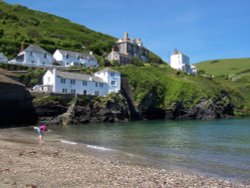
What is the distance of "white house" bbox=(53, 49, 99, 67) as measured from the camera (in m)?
118

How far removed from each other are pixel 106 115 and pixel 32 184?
2924 inches

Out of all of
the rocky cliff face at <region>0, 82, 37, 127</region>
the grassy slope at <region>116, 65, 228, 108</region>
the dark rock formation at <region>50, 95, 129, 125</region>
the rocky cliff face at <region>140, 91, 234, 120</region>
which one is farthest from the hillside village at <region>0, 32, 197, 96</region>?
the rocky cliff face at <region>140, 91, 234, 120</region>

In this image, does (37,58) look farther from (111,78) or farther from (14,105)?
(14,105)

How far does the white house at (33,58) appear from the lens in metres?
105

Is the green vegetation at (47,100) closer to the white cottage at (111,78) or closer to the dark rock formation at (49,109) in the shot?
the dark rock formation at (49,109)

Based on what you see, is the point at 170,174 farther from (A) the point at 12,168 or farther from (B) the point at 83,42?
(B) the point at 83,42

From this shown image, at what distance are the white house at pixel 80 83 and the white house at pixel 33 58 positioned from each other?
49.0 feet

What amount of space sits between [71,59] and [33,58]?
50.7ft

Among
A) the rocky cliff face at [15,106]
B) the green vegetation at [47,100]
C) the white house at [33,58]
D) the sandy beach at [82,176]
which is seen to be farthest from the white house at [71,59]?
the sandy beach at [82,176]

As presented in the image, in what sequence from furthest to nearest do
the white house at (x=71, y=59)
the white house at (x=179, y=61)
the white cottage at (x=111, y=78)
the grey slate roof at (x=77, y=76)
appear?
1. the white house at (x=179, y=61)
2. the white house at (x=71, y=59)
3. the white cottage at (x=111, y=78)
4. the grey slate roof at (x=77, y=76)

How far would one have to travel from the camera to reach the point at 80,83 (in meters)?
93.9

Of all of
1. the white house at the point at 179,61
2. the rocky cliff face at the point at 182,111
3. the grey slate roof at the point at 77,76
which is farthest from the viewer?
the white house at the point at 179,61

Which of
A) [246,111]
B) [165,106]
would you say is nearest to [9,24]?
[165,106]

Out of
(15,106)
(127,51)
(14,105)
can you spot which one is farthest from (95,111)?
(127,51)
